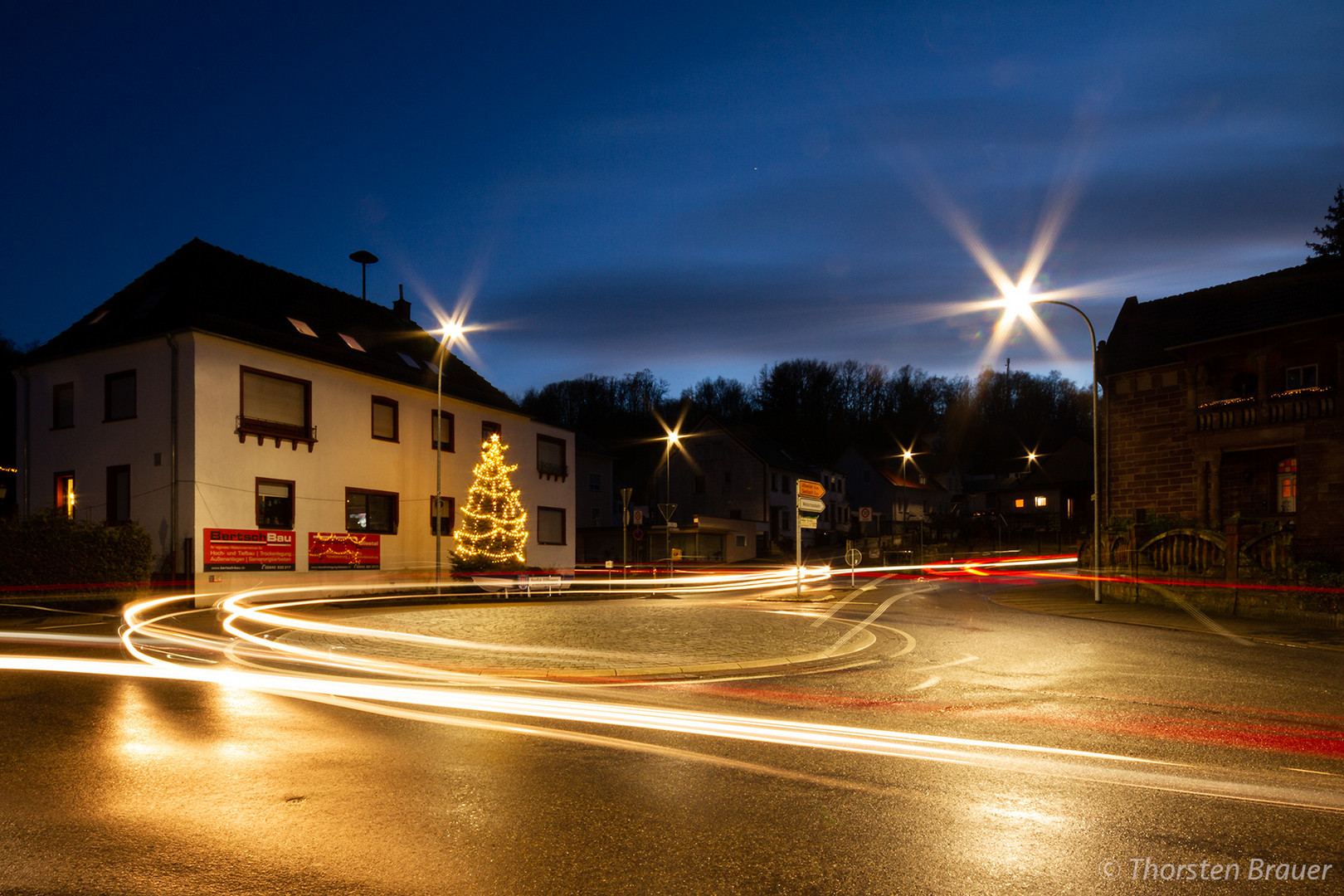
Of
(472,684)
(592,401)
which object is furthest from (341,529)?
(592,401)

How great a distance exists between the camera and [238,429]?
26984 mm

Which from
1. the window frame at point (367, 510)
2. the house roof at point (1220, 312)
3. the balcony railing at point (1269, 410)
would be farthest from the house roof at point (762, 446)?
the window frame at point (367, 510)

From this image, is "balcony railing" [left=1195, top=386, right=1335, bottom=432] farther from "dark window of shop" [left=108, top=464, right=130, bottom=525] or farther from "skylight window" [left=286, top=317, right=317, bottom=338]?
"dark window of shop" [left=108, top=464, right=130, bottom=525]

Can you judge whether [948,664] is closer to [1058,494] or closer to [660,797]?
[660,797]

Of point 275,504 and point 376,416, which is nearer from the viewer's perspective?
point 275,504

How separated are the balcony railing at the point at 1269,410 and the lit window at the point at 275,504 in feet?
105

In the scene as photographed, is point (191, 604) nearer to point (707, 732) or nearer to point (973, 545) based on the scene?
point (707, 732)

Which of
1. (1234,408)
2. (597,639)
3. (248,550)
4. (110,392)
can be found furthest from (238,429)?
(1234,408)

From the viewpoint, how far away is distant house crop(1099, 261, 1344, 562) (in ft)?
92.9

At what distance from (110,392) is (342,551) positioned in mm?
8640

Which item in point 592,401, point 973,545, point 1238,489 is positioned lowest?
point 973,545

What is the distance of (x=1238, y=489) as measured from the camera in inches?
1287

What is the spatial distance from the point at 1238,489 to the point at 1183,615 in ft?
50.3

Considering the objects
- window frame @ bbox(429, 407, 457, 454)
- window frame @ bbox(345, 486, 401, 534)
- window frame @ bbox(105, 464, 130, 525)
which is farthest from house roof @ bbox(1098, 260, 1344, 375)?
window frame @ bbox(105, 464, 130, 525)
